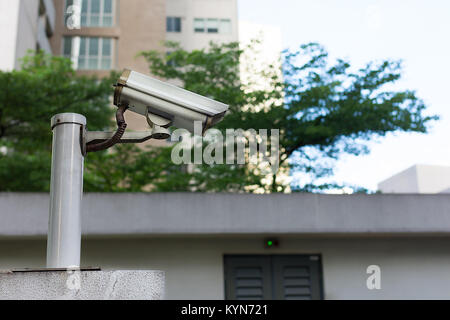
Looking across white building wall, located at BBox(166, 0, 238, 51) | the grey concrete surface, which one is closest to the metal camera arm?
the grey concrete surface

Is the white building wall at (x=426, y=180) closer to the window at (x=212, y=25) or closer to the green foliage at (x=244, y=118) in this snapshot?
the window at (x=212, y=25)

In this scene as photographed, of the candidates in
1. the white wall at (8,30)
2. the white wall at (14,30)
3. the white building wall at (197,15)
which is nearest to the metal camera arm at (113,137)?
the white wall at (14,30)

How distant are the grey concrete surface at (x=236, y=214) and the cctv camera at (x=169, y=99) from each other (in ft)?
21.5

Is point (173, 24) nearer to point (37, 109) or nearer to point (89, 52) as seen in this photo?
point (89, 52)

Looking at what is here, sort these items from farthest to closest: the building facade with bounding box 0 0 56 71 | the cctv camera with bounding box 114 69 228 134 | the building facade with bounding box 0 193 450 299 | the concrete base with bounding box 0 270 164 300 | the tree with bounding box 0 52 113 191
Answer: the building facade with bounding box 0 0 56 71 → the tree with bounding box 0 52 113 191 → the building facade with bounding box 0 193 450 299 → the cctv camera with bounding box 114 69 228 134 → the concrete base with bounding box 0 270 164 300

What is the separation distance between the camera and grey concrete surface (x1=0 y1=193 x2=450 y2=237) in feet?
30.1

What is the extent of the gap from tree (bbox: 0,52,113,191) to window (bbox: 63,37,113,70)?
12.2 meters

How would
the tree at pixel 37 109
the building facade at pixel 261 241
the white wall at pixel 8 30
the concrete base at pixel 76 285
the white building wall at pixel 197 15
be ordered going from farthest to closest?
the white building wall at pixel 197 15 → the white wall at pixel 8 30 → the tree at pixel 37 109 → the building facade at pixel 261 241 → the concrete base at pixel 76 285

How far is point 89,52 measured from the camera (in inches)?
1210

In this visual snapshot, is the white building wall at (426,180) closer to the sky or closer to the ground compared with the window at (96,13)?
closer to the ground

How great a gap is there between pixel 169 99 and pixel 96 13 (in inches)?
1204

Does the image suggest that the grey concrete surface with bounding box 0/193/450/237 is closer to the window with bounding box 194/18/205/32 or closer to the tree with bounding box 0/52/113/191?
the tree with bounding box 0/52/113/191

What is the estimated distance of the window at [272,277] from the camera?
9805mm

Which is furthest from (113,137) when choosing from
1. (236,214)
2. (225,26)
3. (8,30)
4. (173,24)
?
(173,24)
